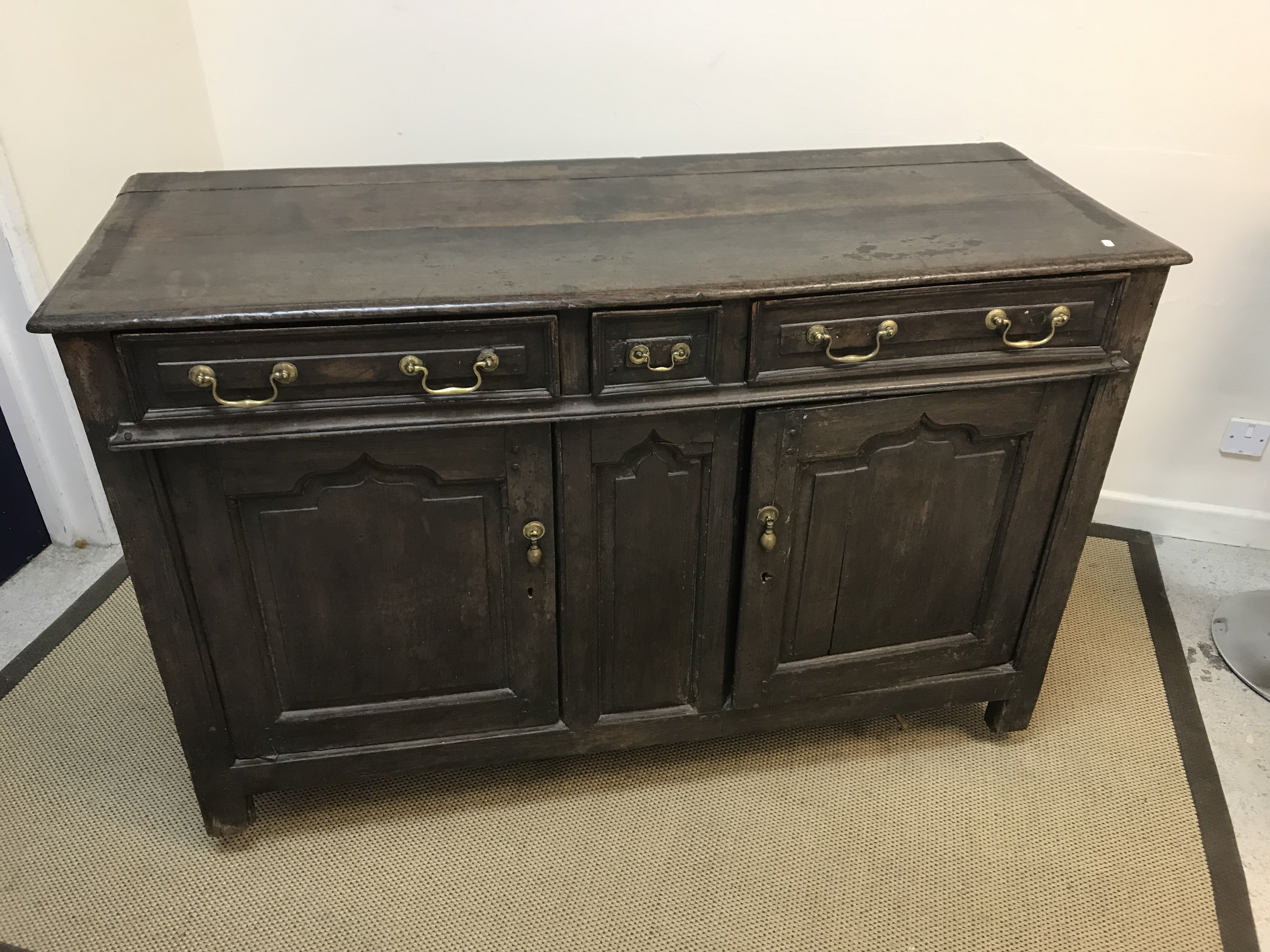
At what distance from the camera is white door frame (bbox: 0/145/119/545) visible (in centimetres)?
182

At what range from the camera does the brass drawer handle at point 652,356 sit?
4.16 feet

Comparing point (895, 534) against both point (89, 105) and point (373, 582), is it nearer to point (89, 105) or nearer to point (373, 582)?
point (373, 582)

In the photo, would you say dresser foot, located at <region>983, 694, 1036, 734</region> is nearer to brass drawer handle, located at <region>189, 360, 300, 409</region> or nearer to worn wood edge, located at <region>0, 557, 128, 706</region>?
brass drawer handle, located at <region>189, 360, 300, 409</region>

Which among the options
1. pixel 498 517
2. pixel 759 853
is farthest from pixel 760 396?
pixel 759 853

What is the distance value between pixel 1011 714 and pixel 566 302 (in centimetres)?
116

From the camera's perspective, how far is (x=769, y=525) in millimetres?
1443

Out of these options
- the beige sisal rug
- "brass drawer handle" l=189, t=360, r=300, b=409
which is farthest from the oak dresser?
the beige sisal rug

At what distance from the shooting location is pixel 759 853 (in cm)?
161

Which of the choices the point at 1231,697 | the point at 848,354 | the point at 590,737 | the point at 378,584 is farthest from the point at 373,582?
the point at 1231,697

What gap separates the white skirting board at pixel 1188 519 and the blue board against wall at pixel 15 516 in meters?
2.46

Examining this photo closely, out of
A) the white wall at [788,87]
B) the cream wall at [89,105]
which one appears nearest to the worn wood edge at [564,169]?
the white wall at [788,87]

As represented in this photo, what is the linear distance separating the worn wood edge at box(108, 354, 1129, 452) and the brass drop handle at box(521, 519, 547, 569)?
17 cm

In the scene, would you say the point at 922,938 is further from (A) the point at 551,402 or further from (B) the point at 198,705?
(B) the point at 198,705

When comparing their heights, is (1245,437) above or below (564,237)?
below
